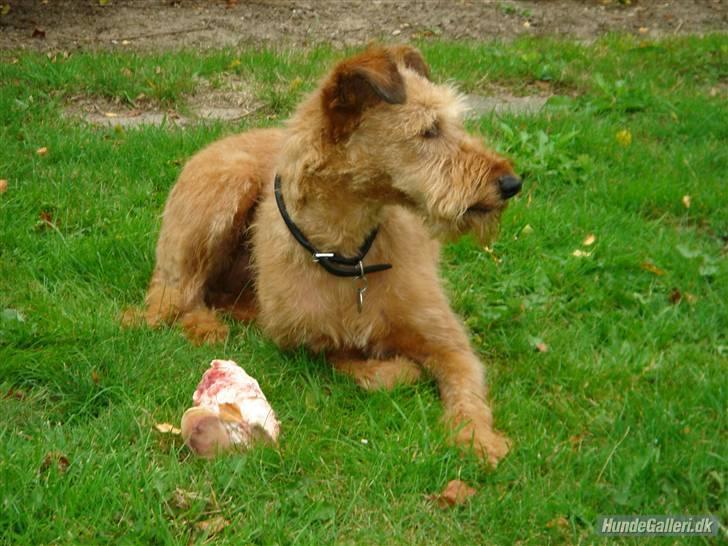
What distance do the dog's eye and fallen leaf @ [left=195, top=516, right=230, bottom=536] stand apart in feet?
6.18

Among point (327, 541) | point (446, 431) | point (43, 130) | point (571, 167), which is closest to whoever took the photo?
point (327, 541)

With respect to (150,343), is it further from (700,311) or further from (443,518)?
(700,311)

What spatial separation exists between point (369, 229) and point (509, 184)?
0.72 metres

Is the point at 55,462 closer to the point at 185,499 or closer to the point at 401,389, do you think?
the point at 185,499

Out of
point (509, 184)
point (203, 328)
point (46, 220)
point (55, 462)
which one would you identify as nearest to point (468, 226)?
point (509, 184)

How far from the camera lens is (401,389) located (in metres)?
4.00

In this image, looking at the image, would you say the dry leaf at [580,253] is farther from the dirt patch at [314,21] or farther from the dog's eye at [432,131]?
the dirt patch at [314,21]

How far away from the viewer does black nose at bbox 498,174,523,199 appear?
12.7 feet

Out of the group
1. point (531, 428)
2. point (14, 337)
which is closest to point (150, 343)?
point (14, 337)

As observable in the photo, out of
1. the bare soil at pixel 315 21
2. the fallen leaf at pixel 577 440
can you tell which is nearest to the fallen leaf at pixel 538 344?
the fallen leaf at pixel 577 440

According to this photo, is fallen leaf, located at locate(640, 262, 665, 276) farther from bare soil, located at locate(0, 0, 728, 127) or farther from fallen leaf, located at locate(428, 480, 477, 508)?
bare soil, located at locate(0, 0, 728, 127)

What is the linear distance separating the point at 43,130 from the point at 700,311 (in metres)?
4.72

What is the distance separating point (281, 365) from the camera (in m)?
4.26

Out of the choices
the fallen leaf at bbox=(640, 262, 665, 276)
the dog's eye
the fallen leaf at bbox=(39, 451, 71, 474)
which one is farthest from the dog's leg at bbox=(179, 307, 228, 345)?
the fallen leaf at bbox=(640, 262, 665, 276)
